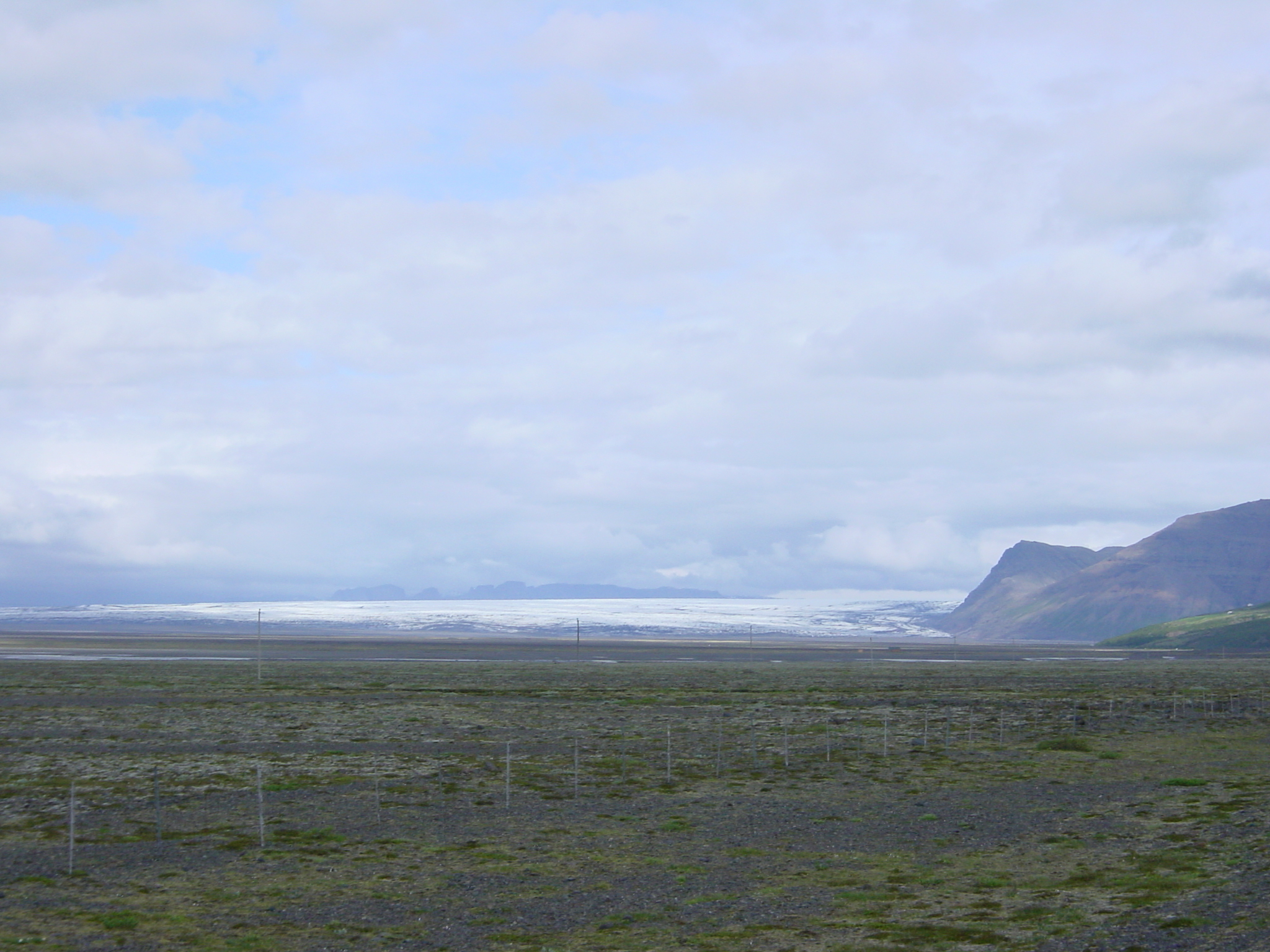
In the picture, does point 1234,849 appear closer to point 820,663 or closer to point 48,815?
point 48,815

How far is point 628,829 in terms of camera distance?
112 ft

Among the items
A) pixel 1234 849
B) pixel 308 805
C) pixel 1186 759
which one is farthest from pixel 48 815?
pixel 1186 759

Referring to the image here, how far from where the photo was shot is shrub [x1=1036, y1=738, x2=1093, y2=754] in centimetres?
5383

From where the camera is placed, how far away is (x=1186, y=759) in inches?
1967

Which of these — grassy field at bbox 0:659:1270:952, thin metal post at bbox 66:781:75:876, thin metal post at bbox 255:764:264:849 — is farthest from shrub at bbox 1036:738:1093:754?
thin metal post at bbox 66:781:75:876

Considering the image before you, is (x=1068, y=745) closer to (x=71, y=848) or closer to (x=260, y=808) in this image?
(x=260, y=808)

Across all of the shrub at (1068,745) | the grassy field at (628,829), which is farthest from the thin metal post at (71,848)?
the shrub at (1068,745)

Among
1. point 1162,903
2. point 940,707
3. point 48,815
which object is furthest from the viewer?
point 940,707

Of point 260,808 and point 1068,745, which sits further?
point 1068,745

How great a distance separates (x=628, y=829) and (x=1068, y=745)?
101 feet

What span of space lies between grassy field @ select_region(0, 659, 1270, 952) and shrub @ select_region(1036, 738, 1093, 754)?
0.95 feet

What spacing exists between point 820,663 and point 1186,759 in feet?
357

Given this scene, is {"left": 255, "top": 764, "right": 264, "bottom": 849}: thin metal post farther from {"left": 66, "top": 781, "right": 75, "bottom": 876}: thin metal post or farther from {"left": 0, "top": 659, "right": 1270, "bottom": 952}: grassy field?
{"left": 66, "top": 781, "right": 75, "bottom": 876}: thin metal post

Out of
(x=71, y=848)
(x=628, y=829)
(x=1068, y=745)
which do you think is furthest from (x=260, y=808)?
(x=1068, y=745)
